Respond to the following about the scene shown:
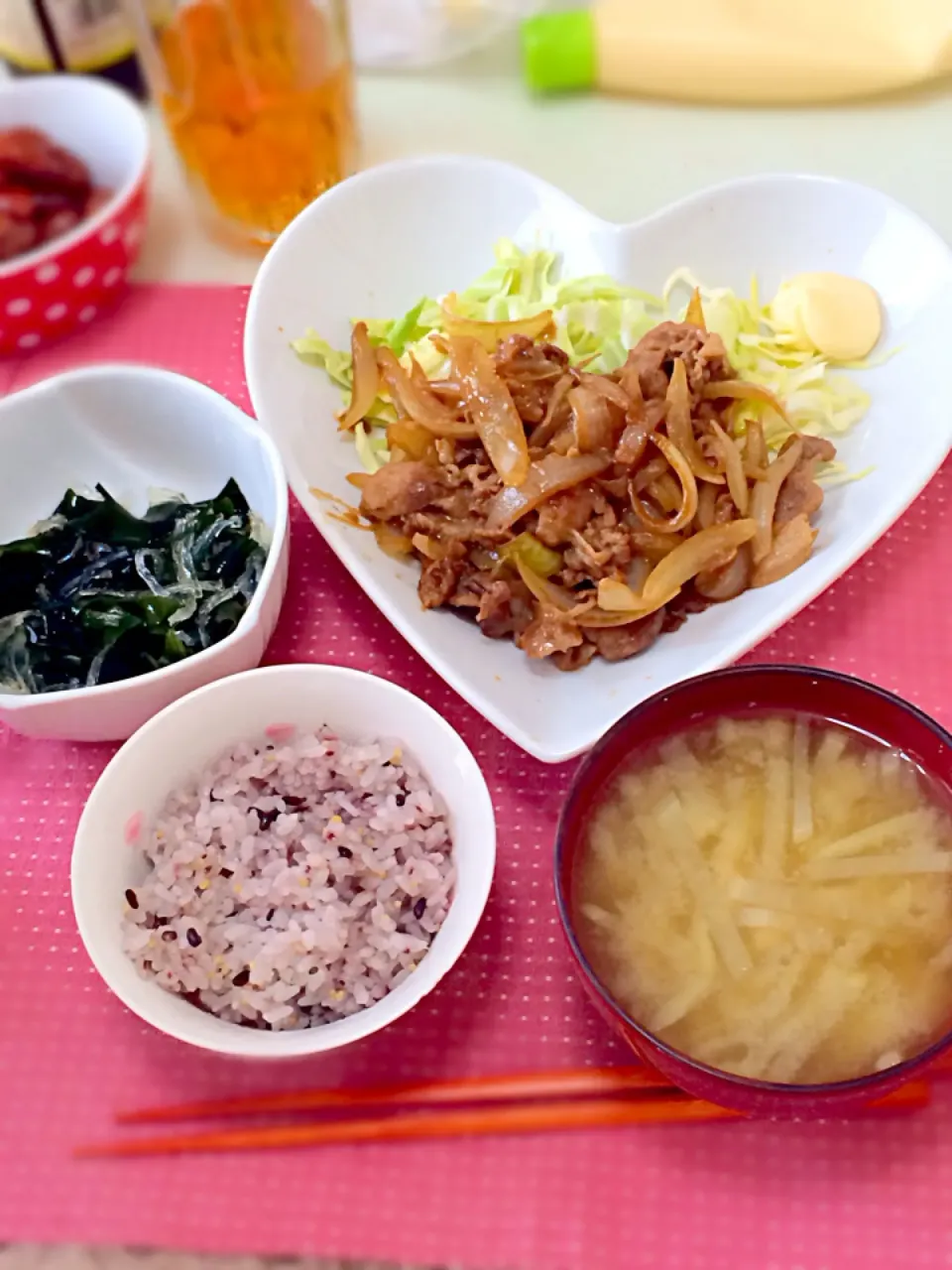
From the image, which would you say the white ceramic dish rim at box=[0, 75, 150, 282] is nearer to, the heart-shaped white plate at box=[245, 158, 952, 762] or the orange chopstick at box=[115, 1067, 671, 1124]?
the heart-shaped white plate at box=[245, 158, 952, 762]

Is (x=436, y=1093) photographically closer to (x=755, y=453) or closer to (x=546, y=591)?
(x=546, y=591)

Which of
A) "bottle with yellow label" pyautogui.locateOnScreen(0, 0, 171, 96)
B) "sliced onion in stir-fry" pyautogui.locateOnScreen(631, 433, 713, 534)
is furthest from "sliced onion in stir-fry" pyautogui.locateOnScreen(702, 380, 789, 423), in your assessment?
A: "bottle with yellow label" pyautogui.locateOnScreen(0, 0, 171, 96)

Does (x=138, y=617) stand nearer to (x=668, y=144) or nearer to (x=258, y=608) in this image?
(x=258, y=608)

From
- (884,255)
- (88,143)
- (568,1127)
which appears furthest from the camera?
(88,143)

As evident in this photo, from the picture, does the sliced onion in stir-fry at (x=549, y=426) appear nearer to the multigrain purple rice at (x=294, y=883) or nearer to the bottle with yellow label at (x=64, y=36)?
the multigrain purple rice at (x=294, y=883)

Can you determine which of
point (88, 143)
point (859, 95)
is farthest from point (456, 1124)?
point (859, 95)

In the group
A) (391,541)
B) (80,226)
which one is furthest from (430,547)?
(80,226)
